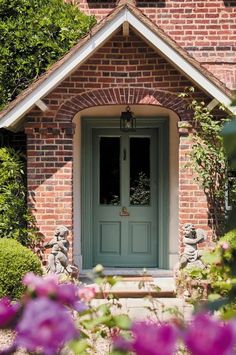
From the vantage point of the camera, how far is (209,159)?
8680 millimetres

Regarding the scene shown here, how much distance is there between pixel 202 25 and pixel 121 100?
2.91m

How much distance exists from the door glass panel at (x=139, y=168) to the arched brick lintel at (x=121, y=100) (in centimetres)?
154

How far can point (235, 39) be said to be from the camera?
35.3 ft

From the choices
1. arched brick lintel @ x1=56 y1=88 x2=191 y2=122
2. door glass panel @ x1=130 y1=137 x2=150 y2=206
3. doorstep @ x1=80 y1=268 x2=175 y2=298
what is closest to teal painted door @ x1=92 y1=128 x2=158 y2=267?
door glass panel @ x1=130 y1=137 x2=150 y2=206

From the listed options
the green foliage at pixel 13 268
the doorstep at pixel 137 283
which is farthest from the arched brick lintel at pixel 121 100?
the doorstep at pixel 137 283

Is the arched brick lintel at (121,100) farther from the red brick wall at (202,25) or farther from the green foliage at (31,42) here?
the red brick wall at (202,25)

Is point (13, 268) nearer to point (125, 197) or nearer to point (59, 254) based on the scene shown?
point (59, 254)

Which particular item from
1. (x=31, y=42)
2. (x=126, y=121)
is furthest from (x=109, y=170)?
(x=31, y=42)

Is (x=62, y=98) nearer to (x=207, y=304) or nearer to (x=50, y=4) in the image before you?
(x=50, y=4)

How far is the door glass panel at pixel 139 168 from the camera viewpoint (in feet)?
34.2

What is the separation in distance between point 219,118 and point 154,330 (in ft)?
26.5

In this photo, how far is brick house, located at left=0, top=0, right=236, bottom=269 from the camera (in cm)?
846

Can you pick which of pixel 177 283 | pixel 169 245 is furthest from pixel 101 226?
pixel 177 283

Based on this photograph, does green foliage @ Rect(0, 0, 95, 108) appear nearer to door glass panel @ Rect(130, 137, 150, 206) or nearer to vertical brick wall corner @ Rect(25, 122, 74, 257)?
vertical brick wall corner @ Rect(25, 122, 74, 257)
